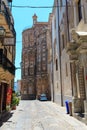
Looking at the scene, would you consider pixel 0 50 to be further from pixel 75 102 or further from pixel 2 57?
pixel 75 102

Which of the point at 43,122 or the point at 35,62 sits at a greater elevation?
the point at 35,62

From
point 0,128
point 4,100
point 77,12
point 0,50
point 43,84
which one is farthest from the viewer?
point 43,84

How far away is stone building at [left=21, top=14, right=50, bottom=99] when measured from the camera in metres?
48.1

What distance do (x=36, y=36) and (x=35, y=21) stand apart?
5.94 m

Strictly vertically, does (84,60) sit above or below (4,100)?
above

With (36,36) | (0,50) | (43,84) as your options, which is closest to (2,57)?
(0,50)

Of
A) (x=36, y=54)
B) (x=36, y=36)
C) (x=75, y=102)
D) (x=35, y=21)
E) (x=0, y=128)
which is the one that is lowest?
(x=0, y=128)

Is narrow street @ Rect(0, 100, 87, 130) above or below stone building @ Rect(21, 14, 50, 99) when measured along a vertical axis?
below

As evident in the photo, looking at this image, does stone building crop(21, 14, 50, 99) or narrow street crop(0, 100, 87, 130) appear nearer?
narrow street crop(0, 100, 87, 130)

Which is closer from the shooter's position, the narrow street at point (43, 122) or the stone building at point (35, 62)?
the narrow street at point (43, 122)

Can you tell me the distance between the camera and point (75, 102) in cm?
1357

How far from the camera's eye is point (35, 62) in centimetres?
5319

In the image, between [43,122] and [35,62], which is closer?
[43,122]

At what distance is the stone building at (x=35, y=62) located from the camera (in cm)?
4812
